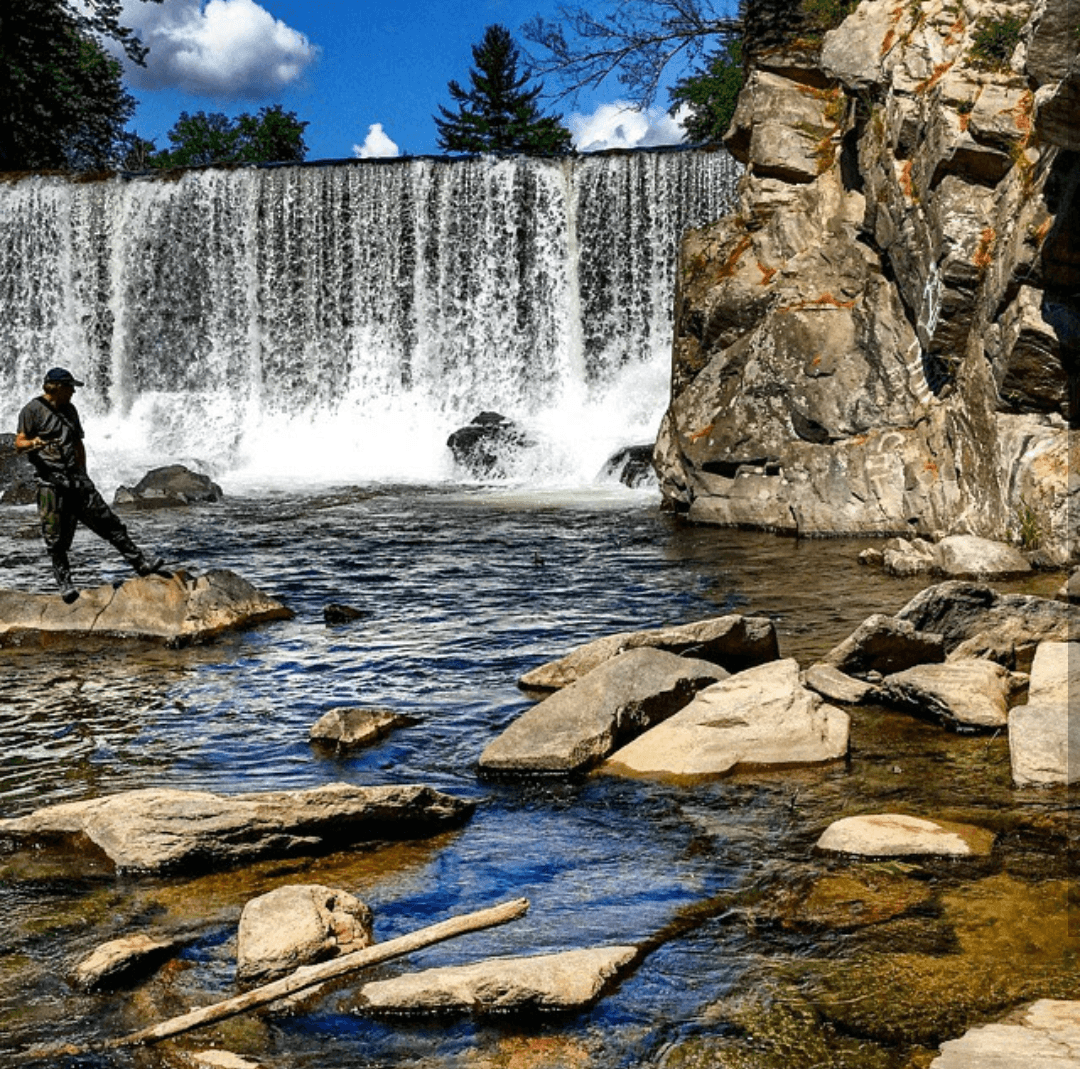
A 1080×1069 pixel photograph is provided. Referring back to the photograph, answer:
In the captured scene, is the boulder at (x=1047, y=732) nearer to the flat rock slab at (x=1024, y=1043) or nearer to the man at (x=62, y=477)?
the flat rock slab at (x=1024, y=1043)

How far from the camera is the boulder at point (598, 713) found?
24.5 feet

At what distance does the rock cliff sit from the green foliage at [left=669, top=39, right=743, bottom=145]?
23.1m

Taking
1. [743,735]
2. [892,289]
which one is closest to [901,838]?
[743,735]

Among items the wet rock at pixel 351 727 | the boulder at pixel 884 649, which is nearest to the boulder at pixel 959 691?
the boulder at pixel 884 649

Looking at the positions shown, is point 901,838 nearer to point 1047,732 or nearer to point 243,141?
point 1047,732

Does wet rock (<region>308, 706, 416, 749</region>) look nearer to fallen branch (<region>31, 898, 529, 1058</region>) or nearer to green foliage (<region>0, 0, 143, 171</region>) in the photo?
fallen branch (<region>31, 898, 529, 1058</region>)

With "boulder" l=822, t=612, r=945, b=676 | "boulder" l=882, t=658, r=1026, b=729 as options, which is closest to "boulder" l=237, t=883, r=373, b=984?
"boulder" l=882, t=658, r=1026, b=729

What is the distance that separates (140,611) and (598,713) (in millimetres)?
5587

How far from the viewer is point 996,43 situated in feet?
49.0

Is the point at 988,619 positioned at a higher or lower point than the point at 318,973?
higher

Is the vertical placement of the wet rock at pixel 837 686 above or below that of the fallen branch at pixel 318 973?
above

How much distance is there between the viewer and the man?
11.6 meters

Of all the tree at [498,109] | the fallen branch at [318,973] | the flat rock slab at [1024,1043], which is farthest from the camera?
the tree at [498,109]

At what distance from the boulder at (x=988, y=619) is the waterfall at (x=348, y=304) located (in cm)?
1713
